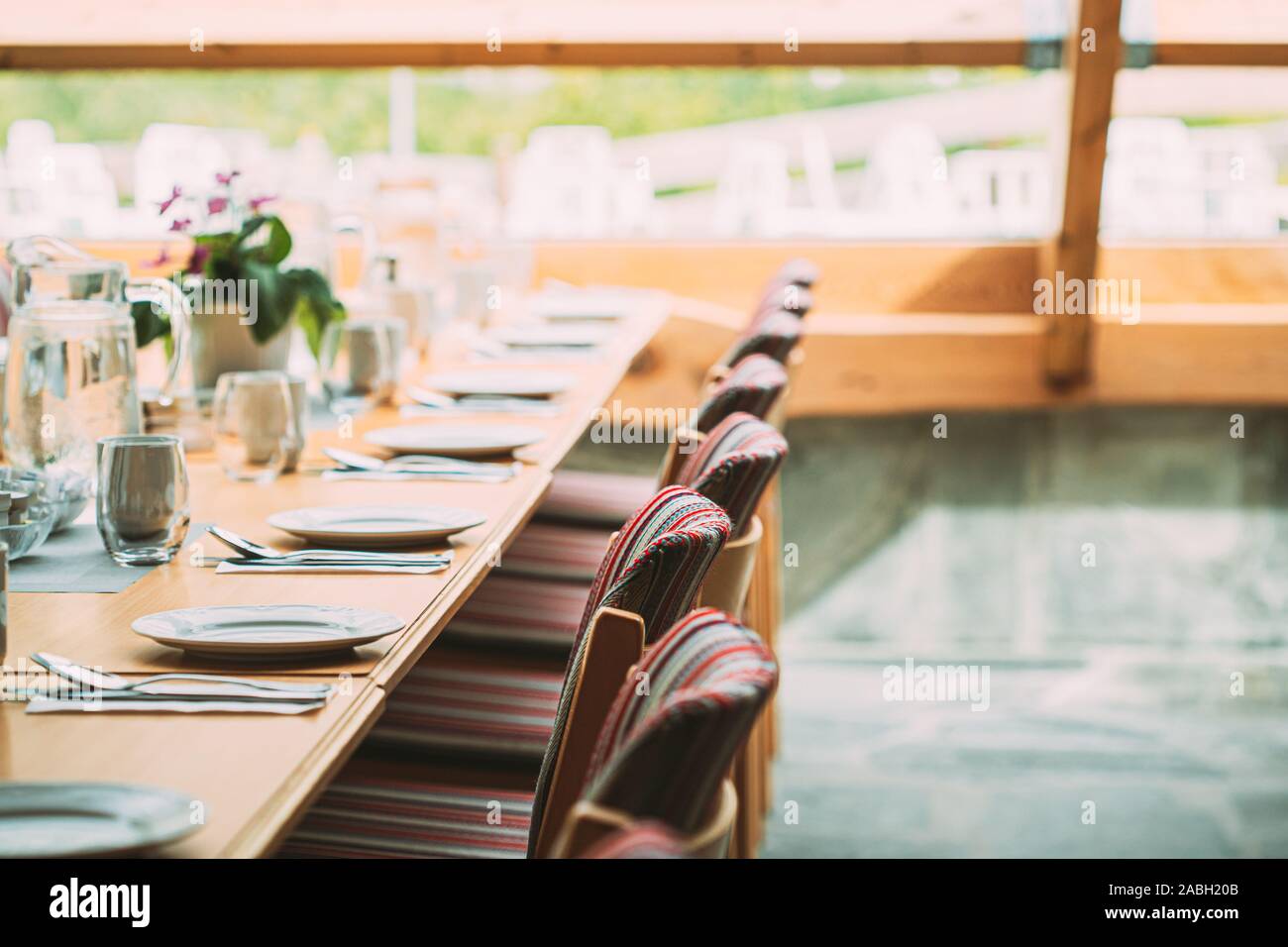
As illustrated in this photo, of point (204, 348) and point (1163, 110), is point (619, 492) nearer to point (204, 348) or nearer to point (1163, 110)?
point (204, 348)

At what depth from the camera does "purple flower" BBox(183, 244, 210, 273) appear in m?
2.21

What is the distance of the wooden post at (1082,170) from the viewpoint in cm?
330

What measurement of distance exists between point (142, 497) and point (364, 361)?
3.46 ft

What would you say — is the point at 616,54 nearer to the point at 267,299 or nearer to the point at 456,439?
the point at 267,299

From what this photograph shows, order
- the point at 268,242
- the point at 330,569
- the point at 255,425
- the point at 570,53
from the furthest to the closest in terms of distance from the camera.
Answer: the point at 570,53, the point at 268,242, the point at 255,425, the point at 330,569

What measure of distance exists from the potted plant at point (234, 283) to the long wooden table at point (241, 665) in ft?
1.30

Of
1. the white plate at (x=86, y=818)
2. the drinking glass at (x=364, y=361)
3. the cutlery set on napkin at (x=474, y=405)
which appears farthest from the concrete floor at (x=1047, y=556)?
the white plate at (x=86, y=818)

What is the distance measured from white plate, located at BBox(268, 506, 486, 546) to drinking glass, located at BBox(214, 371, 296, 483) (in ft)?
0.75

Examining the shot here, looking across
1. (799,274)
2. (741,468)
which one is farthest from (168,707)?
(799,274)

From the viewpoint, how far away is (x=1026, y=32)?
12.0 feet

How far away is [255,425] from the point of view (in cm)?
184

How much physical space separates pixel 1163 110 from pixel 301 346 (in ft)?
8.18
